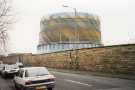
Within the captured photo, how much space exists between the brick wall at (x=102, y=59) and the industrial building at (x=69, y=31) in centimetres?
2867

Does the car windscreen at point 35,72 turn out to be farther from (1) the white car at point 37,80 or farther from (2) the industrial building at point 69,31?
(2) the industrial building at point 69,31

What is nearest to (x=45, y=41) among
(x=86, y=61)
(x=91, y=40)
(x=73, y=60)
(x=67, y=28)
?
(x=67, y=28)

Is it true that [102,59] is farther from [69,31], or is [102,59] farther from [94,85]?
[69,31]

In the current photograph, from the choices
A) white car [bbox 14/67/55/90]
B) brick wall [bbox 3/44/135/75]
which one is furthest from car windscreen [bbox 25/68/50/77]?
brick wall [bbox 3/44/135/75]

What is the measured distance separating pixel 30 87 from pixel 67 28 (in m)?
68.3

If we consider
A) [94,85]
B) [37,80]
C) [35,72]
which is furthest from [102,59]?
[37,80]

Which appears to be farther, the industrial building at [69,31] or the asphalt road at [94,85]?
the industrial building at [69,31]

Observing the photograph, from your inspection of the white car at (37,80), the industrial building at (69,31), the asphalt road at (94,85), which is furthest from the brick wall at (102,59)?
the industrial building at (69,31)

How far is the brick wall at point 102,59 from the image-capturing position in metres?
29.7

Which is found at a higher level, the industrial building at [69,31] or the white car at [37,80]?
the industrial building at [69,31]

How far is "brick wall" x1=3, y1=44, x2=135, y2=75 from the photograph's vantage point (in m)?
29.7

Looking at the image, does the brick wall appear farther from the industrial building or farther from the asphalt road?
the industrial building

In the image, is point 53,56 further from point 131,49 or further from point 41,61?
point 131,49

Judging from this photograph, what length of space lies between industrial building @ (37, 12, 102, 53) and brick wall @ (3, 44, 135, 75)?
28.7 metres
